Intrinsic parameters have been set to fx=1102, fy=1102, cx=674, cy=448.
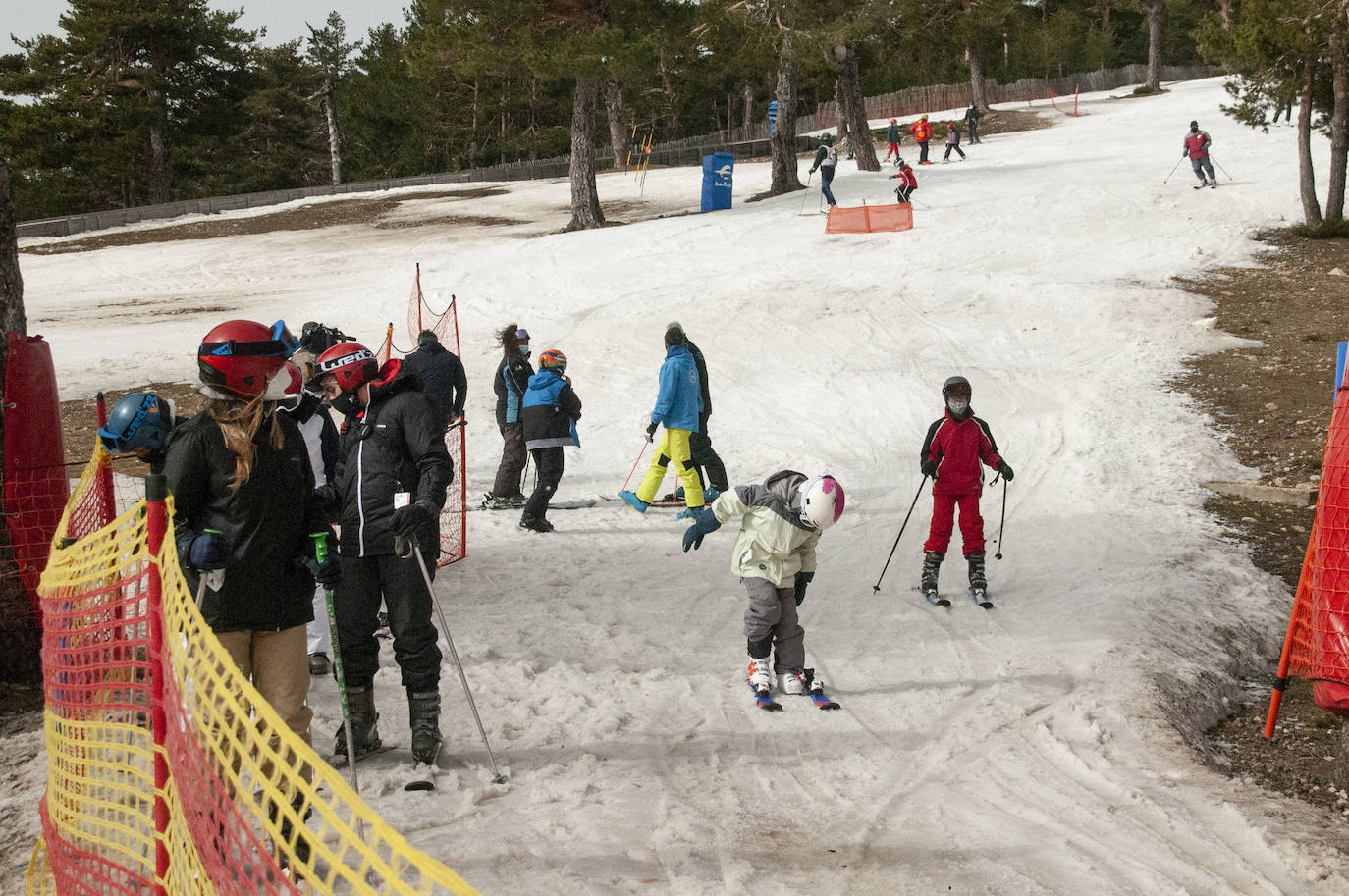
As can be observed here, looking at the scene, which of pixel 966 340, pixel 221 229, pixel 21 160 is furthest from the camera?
pixel 21 160

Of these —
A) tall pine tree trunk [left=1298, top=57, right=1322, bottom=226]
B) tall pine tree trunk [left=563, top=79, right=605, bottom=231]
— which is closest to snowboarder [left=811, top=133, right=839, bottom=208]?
tall pine tree trunk [left=563, top=79, right=605, bottom=231]

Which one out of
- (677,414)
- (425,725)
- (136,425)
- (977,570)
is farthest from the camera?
(677,414)

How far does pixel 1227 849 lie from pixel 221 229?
105 feet

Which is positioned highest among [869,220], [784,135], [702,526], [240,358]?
[784,135]

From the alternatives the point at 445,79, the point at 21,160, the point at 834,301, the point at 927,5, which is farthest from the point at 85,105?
the point at 834,301

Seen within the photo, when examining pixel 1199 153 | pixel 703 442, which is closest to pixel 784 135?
pixel 1199 153

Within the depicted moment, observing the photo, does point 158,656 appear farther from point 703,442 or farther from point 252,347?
point 703,442

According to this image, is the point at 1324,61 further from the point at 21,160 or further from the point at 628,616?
the point at 21,160

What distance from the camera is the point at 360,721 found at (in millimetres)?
5258

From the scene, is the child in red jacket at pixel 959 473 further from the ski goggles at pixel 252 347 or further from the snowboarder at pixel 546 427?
the ski goggles at pixel 252 347

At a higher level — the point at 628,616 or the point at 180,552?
the point at 180,552

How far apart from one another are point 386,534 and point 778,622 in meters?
2.43

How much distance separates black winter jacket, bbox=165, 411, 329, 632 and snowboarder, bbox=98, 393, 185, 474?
0.20ft

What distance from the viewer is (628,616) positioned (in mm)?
7730
